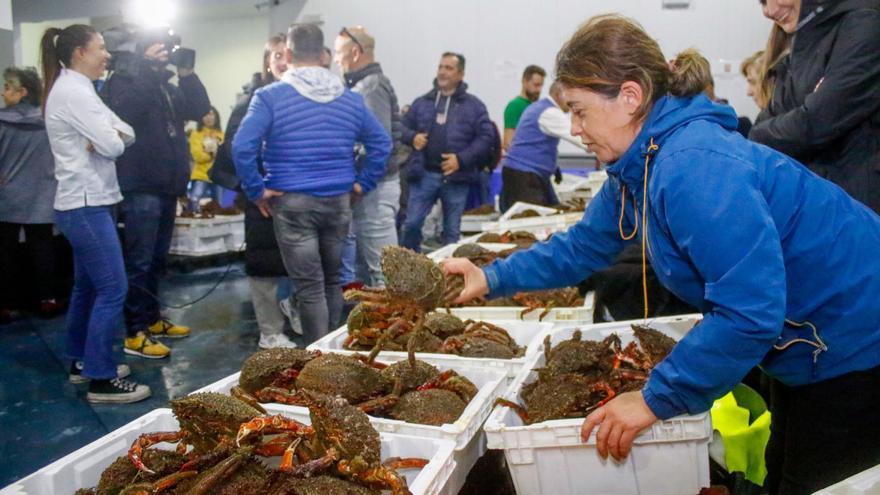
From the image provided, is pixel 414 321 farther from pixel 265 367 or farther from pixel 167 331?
pixel 167 331

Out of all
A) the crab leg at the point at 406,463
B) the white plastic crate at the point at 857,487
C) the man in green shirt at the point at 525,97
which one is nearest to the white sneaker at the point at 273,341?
the crab leg at the point at 406,463

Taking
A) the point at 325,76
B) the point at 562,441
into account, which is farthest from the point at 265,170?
the point at 562,441

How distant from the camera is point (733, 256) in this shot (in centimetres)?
152

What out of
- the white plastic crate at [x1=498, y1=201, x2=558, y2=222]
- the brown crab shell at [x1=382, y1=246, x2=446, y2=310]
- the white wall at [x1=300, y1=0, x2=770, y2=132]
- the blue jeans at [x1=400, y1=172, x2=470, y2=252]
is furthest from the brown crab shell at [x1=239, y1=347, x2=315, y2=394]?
the white wall at [x1=300, y1=0, x2=770, y2=132]

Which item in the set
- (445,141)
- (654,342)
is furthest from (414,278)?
(445,141)

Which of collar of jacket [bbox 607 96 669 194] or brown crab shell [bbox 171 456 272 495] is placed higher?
collar of jacket [bbox 607 96 669 194]

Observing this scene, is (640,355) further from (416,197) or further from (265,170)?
(416,197)

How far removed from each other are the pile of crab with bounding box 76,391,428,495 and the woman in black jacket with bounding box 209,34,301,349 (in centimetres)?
279

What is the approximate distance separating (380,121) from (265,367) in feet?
11.2

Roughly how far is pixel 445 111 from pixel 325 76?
2905mm

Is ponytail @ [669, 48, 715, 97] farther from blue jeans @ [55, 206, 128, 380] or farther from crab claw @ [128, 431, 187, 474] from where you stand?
blue jeans @ [55, 206, 128, 380]

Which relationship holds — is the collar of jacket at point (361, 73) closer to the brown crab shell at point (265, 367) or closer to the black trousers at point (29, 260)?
the black trousers at point (29, 260)

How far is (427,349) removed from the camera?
9.61 ft

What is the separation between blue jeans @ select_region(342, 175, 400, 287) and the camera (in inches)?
228
